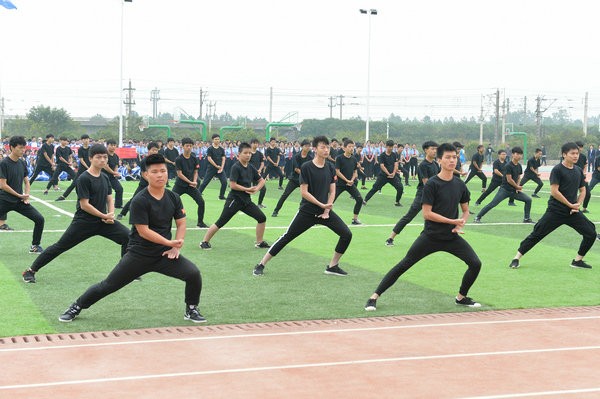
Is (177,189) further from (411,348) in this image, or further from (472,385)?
(472,385)

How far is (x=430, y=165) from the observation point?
14.0m

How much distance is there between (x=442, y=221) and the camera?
7.50 m

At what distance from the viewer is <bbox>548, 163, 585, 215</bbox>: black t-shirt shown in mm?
10180

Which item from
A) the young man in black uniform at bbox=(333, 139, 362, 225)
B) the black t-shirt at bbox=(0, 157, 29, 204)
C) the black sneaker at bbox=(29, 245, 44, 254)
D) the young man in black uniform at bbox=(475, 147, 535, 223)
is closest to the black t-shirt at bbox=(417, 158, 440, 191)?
the young man in black uniform at bbox=(333, 139, 362, 225)

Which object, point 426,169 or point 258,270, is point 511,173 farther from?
point 258,270

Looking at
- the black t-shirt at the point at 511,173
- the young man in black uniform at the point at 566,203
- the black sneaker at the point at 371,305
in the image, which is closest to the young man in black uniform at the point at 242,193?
the black sneaker at the point at 371,305

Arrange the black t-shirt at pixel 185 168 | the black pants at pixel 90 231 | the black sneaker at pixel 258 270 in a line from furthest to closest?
1. the black t-shirt at pixel 185 168
2. the black sneaker at pixel 258 270
3. the black pants at pixel 90 231

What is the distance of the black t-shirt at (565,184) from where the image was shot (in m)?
10.2

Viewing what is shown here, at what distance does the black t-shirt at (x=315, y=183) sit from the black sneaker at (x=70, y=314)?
141 inches

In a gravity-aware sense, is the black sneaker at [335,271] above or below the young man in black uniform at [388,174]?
below

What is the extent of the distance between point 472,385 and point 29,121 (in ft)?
270

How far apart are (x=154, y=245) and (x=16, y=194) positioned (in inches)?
209

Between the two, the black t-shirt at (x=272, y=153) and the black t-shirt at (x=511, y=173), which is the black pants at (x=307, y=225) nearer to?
the black t-shirt at (x=511, y=173)

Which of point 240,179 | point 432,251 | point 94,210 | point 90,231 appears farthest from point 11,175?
point 432,251
